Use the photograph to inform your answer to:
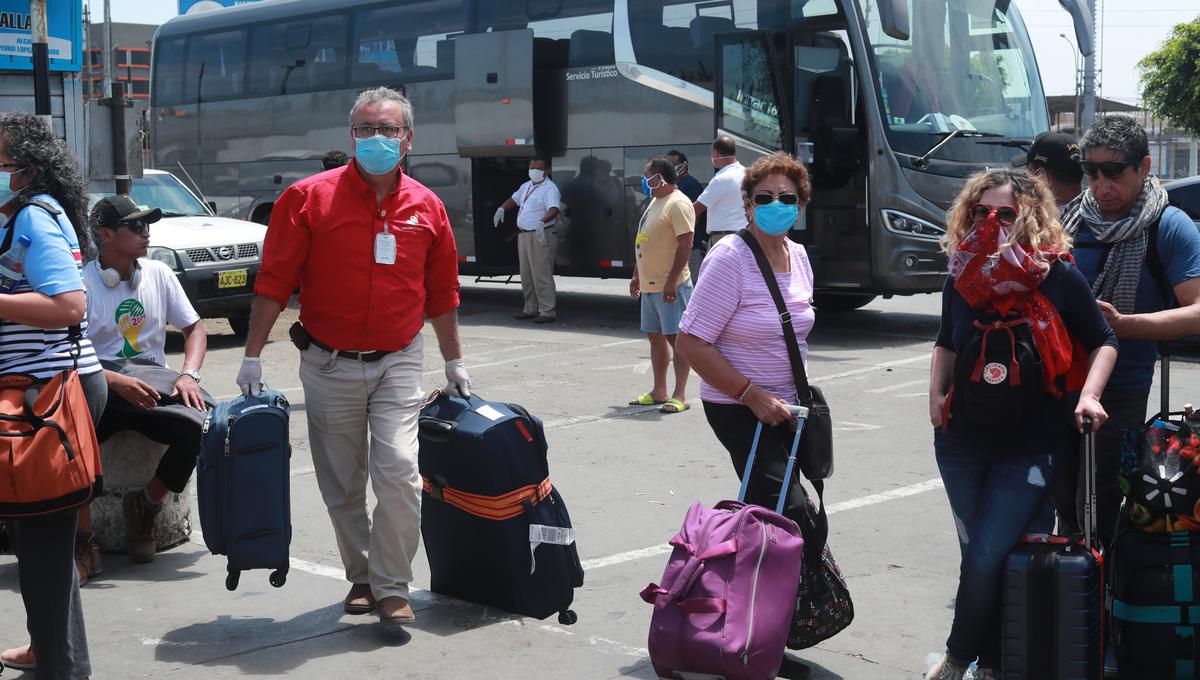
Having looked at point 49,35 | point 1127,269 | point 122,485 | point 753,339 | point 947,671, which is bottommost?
point 947,671

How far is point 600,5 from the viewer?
15.6 m

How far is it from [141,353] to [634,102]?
32.2ft

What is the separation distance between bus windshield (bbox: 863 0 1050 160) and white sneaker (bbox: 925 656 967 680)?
999cm

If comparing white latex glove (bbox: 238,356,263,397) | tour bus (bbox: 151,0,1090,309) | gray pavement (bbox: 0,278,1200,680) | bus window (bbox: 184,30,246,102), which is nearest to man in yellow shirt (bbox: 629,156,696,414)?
gray pavement (bbox: 0,278,1200,680)

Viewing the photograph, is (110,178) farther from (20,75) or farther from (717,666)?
(717,666)

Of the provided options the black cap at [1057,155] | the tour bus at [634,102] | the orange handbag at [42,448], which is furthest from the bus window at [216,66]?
the orange handbag at [42,448]

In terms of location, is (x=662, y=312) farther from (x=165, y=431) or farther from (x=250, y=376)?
(x=250, y=376)

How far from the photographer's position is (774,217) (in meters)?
4.58

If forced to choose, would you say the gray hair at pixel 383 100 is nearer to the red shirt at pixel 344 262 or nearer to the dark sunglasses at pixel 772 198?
the red shirt at pixel 344 262

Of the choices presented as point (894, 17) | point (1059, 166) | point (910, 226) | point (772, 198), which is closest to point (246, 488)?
point (772, 198)

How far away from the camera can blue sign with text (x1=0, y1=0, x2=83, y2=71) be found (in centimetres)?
1410

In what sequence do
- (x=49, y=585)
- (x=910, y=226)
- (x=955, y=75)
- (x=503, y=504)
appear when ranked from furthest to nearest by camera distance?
(x=955, y=75), (x=910, y=226), (x=503, y=504), (x=49, y=585)

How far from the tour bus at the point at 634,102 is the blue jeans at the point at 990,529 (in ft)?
27.9

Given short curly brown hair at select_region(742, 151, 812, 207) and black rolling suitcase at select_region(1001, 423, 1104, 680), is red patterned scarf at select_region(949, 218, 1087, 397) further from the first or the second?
short curly brown hair at select_region(742, 151, 812, 207)
